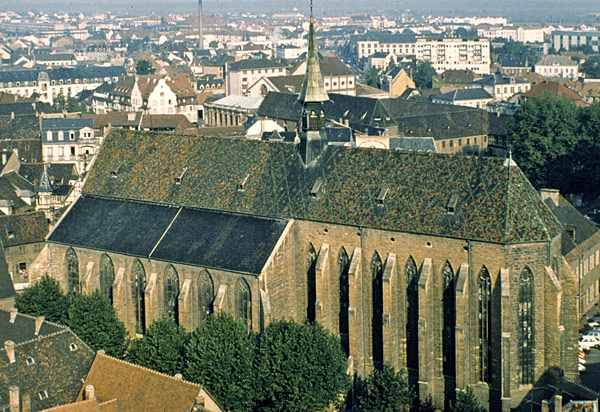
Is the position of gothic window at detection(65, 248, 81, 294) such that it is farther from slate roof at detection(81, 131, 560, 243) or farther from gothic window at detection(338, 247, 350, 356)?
gothic window at detection(338, 247, 350, 356)

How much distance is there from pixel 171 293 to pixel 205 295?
3.95m

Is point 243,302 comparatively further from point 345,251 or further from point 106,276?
point 106,276

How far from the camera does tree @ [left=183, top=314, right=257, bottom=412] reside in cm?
8100

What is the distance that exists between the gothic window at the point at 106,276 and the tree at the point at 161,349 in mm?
13199

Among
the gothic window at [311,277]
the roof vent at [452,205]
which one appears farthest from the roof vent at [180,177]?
the roof vent at [452,205]

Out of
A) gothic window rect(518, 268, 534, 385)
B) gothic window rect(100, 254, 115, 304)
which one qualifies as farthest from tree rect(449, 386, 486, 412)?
gothic window rect(100, 254, 115, 304)

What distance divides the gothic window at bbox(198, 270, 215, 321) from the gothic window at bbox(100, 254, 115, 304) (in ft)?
34.2

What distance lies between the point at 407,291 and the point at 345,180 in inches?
429

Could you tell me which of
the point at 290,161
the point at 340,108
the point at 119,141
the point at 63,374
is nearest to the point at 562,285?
the point at 290,161

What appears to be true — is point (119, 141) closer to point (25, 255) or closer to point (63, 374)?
point (25, 255)

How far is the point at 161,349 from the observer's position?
278 feet

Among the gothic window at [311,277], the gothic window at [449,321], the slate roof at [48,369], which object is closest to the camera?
the slate roof at [48,369]

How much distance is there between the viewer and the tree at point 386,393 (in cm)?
8081

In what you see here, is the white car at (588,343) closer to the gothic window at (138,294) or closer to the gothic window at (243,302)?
the gothic window at (243,302)
